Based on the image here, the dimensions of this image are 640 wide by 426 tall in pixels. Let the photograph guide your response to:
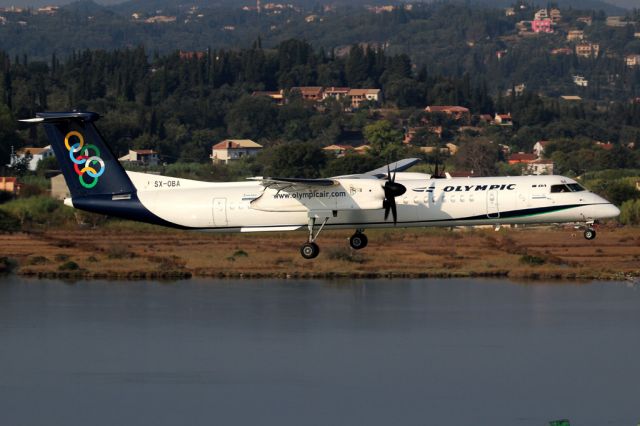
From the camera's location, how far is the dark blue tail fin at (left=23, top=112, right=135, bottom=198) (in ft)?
194

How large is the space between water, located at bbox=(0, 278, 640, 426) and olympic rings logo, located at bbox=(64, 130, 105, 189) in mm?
11225

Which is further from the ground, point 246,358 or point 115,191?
point 115,191

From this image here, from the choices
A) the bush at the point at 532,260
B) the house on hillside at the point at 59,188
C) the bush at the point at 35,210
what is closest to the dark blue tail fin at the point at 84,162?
the bush at the point at 532,260

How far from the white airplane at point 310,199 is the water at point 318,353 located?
9597mm

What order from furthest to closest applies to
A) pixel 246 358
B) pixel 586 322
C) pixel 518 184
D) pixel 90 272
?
pixel 90 272 < pixel 586 322 < pixel 246 358 < pixel 518 184

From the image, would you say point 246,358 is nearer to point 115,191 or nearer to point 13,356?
point 13,356

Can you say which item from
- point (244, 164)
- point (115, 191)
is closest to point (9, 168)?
point (244, 164)

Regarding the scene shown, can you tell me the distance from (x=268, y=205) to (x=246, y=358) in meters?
18.2

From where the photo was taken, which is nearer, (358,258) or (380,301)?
(380,301)

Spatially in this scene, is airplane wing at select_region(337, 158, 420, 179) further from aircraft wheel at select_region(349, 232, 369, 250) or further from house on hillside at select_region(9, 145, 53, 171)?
house on hillside at select_region(9, 145, 53, 171)

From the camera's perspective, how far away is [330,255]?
101m

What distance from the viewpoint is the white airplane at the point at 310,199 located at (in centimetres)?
5619

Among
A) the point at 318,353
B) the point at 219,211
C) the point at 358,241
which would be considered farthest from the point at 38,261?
the point at 358,241

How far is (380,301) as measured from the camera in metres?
91.1
